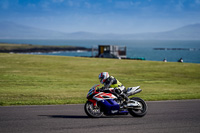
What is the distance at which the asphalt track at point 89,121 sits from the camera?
8336mm

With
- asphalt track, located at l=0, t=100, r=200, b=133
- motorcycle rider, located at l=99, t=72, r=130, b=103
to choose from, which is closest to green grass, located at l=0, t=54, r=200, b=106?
asphalt track, located at l=0, t=100, r=200, b=133

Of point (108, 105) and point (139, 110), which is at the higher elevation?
point (108, 105)

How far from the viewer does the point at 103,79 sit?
10.1m

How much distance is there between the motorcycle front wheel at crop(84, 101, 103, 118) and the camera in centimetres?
998

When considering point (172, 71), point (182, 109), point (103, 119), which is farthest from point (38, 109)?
point (172, 71)

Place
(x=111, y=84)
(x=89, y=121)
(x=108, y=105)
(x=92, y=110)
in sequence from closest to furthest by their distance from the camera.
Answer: (x=89, y=121) → (x=108, y=105) → (x=92, y=110) → (x=111, y=84)

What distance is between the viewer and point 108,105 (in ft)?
32.6

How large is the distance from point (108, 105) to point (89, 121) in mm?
924

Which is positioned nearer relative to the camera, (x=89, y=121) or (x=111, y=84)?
(x=89, y=121)

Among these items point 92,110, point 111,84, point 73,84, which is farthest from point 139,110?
point 73,84

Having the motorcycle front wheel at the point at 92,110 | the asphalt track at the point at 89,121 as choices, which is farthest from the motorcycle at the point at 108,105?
the asphalt track at the point at 89,121

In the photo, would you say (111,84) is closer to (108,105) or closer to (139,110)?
(108,105)

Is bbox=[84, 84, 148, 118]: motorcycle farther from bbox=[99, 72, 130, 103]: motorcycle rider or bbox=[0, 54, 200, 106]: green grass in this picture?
bbox=[0, 54, 200, 106]: green grass

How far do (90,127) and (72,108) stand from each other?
12.2ft
